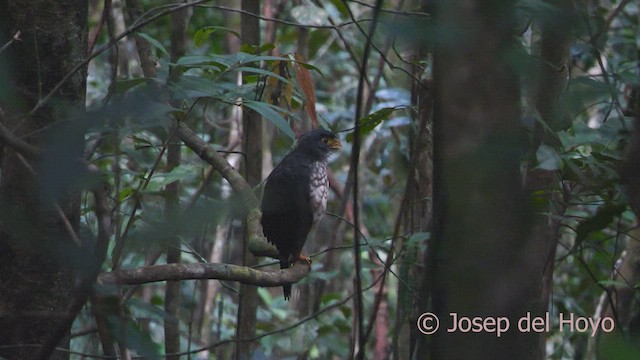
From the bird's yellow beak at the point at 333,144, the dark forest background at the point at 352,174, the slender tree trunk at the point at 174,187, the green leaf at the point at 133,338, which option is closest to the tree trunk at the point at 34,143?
the dark forest background at the point at 352,174

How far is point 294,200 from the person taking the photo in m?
3.60

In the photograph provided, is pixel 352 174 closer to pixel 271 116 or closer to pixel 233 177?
pixel 271 116


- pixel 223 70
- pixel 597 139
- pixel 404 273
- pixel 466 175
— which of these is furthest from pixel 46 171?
pixel 404 273

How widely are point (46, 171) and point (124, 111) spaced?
163 millimetres

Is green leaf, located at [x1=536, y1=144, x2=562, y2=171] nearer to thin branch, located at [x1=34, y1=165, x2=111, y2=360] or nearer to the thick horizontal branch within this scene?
the thick horizontal branch

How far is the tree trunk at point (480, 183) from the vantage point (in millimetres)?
939

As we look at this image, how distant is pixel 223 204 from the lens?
1.21 m

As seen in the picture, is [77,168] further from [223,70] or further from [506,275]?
[223,70]

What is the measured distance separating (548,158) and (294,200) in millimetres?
1652

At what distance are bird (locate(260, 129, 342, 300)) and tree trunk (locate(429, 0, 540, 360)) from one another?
8.06ft

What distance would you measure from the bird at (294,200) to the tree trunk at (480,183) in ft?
8.06

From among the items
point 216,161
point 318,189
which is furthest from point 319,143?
point 216,161

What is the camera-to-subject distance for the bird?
3.51 m

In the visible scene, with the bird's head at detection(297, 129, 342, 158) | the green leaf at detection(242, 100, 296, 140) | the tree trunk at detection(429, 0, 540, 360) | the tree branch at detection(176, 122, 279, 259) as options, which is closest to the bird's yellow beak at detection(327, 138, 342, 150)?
the bird's head at detection(297, 129, 342, 158)
